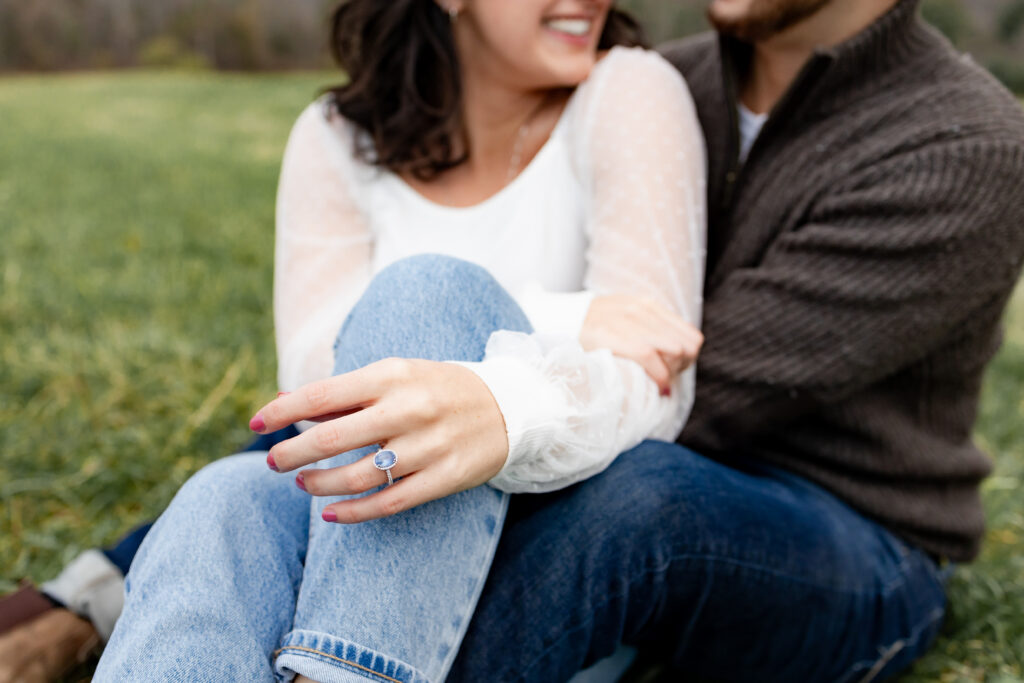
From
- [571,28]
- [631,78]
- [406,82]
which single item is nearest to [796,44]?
[631,78]

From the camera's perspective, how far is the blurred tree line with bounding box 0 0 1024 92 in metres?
12.9

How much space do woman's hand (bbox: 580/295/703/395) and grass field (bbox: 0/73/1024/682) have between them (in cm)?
82

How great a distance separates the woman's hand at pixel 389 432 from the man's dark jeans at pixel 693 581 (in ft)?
0.74

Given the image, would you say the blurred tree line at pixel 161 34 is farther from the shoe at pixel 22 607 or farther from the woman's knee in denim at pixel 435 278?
the woman's knee in denim at pixel 435 278

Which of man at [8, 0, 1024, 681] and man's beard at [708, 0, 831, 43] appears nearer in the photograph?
man at [8, 0, 1024, 681]

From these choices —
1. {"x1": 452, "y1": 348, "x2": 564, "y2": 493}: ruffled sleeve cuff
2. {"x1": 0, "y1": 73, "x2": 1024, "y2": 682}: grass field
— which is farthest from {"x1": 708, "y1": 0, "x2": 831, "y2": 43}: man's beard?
{"x1": 0, "y1": 73, "x2": 1024, "y2": 682}: grass field

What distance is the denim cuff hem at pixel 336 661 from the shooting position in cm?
94

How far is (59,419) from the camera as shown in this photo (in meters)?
2.17

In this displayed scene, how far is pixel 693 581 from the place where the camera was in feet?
3.84

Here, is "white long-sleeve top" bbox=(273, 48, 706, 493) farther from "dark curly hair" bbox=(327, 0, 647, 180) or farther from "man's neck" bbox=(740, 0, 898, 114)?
"man's neck" bbox=(740, 0, 898, 114)

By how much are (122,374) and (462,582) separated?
170 cm

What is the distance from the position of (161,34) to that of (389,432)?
1593 cm

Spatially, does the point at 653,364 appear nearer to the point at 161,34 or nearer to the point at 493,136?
the point at 493,136

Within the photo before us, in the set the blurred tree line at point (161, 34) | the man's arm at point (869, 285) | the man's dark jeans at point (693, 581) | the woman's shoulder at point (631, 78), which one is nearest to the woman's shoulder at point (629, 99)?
the woman's shoulder at point (631, 78)
